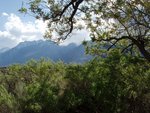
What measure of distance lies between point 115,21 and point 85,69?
273 centimetres

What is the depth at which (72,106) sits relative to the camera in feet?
61.6

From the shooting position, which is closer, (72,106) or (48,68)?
(72,106)

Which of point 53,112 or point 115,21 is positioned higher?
point 115,21

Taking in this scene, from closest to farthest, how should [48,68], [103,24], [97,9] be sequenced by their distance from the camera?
[97,9] → [103,24] → [48,68]

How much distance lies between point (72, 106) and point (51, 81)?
67.6 inches

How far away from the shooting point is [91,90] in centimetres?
1806

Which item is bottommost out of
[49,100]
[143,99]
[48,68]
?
[143,99]

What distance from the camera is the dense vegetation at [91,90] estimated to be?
55.0 ft

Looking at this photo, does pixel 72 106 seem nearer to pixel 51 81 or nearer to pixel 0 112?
pixel 51 81

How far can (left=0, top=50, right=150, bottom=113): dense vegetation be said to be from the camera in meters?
16.8

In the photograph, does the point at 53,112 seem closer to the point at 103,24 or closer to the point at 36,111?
the point at 36,111

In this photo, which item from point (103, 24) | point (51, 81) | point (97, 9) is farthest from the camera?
point (51, 81)

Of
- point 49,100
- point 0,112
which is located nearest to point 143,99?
point 49,100

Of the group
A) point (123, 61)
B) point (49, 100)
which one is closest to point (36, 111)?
point (49, 100)
